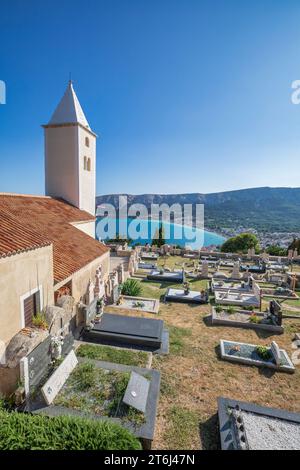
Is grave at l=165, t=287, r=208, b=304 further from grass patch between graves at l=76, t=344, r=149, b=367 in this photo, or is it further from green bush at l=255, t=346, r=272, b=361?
grass patch between graves at l=76, t=344, r=149, b=367

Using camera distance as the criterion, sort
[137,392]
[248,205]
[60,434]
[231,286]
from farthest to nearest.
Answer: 1. [248,205]
2. [231,286]
3. [137,392]
4. [60,434]

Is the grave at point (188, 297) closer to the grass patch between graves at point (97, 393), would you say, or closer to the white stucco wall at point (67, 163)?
the grass patch between graves at point (97, 393)

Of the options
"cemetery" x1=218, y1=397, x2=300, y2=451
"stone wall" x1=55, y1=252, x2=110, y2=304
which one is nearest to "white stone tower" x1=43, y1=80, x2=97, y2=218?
"stone wall" x1=55, y1=252, x2=110, y2=304

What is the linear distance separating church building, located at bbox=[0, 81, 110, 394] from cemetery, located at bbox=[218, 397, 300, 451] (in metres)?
6.13

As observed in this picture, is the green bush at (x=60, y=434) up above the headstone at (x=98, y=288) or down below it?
below

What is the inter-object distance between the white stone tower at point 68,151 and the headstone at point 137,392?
16486 mm

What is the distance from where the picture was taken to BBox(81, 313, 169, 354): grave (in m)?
10.5

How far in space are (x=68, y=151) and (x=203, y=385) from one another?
21391 mm

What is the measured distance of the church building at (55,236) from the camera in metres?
7.23

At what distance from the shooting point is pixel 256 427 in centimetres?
639

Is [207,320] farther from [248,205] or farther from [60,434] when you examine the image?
[248,205]

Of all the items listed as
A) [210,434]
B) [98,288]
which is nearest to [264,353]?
[210,434]

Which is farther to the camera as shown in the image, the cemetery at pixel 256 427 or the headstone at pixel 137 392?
the headstone at pixel 137 392

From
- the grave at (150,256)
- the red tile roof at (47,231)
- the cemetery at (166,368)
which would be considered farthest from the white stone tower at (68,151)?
the cemetery at (166,368)
